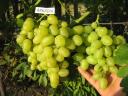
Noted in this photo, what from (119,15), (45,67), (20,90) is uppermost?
(45,67)

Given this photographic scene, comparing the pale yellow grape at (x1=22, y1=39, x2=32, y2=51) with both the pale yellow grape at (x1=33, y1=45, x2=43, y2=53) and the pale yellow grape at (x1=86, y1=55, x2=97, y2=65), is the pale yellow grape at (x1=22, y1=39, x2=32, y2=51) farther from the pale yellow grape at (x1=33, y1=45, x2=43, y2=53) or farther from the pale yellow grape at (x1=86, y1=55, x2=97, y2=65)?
the pale yellow grape at (x1=86, y1=55, x2=97, y2=65)

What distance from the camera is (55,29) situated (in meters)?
1.37

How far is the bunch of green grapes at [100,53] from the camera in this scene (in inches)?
53.2

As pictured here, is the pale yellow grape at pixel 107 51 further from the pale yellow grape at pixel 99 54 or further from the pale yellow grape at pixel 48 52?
the pale yellow grape at pixel 48 52

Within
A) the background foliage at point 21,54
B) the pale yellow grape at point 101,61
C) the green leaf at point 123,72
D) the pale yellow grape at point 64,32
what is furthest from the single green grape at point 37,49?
the background foliage at point 21,54

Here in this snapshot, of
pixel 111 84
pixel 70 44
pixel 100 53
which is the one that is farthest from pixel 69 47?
pixel 111 84

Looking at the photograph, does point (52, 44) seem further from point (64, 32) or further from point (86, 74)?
point (86, 74)

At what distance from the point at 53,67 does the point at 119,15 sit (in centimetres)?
142

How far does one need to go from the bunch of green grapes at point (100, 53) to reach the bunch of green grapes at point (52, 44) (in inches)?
1.8

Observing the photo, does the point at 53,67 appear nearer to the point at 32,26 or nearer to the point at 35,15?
the point at 32,26

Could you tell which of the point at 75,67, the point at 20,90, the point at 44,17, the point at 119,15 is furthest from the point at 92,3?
the point at 20,90

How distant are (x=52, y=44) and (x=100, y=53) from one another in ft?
0.57

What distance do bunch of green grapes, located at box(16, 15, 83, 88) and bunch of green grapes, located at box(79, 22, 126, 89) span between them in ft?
0.15

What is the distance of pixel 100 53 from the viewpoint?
4.43 ft
